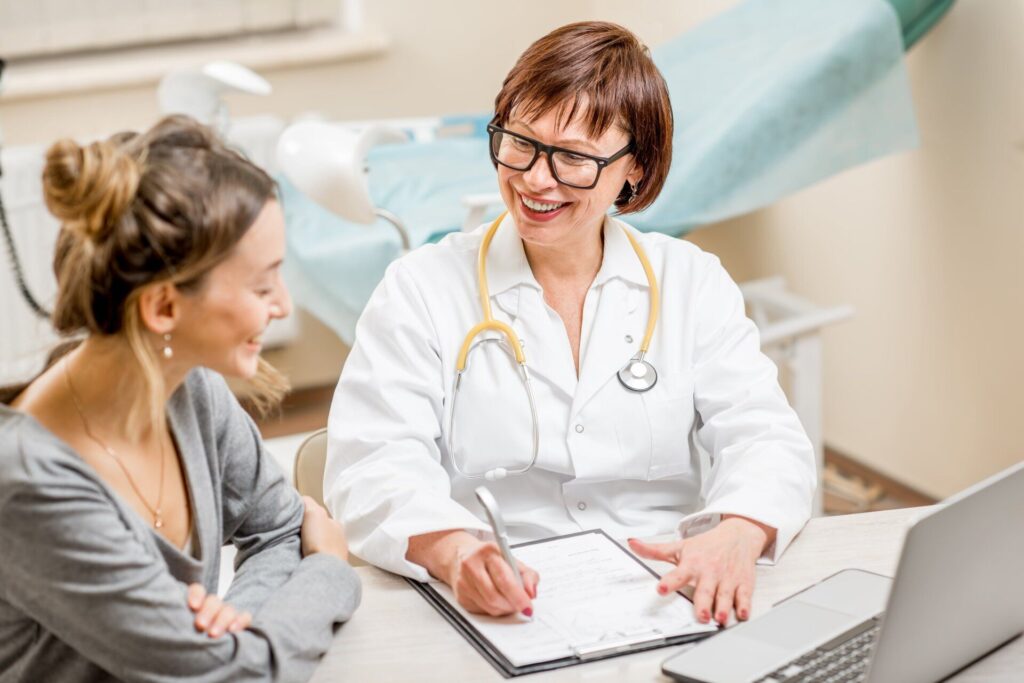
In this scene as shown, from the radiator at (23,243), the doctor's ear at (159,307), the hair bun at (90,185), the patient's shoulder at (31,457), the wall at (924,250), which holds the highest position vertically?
the hair bun at (90,185)

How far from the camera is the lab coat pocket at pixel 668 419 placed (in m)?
1.59

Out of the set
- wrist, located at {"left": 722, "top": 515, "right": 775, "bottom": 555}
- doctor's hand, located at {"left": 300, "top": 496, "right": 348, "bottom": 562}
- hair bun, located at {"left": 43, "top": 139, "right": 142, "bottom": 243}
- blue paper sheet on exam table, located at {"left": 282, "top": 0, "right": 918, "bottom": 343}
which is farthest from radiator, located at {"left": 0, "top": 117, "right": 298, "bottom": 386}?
hair bun, located at {"left": 43, "top": 139, "right": 142, "bottom": 243}

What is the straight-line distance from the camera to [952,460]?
110 inches

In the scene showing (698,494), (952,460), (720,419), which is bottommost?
(952,460)

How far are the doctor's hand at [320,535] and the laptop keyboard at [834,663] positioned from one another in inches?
17.6

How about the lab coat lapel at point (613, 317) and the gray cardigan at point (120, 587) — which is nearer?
the gray cardigan at point (120, 587)

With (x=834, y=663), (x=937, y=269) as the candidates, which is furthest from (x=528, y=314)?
(x=937, y=269)

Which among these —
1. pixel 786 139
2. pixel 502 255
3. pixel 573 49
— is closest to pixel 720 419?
pixel 502 255

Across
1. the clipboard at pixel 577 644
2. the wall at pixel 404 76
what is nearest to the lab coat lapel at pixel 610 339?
the clipboard at pixel 577 644

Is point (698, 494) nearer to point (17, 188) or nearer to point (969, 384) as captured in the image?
point (969, 384)

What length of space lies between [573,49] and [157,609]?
0.87 m

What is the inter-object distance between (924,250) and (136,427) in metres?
2.12

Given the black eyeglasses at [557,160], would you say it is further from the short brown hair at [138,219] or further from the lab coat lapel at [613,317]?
the short brown hair at [138,219]

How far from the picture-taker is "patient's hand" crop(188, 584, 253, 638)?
3.42ft
